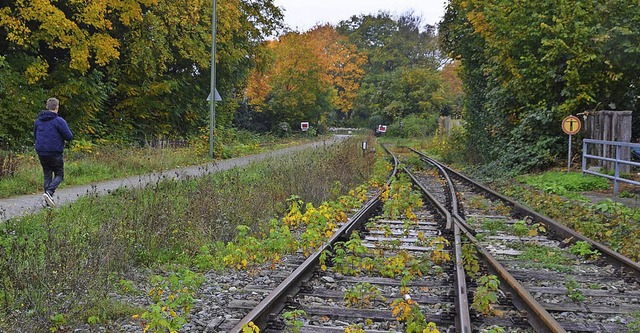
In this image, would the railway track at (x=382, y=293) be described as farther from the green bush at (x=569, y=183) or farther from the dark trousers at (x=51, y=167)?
the green bush at (x=569, y=183)

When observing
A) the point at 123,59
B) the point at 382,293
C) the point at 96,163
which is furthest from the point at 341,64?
the point at 382,293

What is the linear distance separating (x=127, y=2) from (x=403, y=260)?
57.7 ft

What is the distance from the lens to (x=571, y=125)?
47.6 ft

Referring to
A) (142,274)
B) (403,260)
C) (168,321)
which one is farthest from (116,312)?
(403,260)

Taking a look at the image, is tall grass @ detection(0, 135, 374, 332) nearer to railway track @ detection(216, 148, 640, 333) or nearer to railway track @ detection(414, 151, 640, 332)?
railway track @ detection(216, 148, 640, 333)

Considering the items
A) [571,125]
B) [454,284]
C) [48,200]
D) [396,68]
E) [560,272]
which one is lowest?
[560,272]

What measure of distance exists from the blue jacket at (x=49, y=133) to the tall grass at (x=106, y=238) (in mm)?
1054

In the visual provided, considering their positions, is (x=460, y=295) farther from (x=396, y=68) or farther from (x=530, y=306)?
(x=396, y=68)

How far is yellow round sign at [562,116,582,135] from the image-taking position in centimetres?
1440

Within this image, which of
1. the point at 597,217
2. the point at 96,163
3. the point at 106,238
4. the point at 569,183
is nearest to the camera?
the point at 106,238

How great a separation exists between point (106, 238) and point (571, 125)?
12.1 m

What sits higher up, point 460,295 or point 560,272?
point 460,295

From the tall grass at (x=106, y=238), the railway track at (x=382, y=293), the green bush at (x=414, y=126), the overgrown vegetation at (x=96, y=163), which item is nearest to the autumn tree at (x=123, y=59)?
the overgrown vegetation at (x=96, y=163)

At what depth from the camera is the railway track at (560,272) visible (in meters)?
4.81
